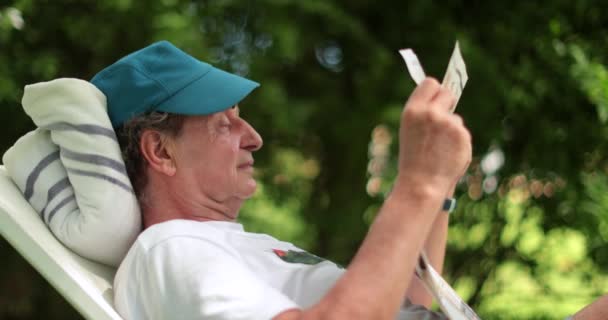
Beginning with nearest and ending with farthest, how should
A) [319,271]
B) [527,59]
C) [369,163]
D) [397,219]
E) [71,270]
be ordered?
1. [397,219]
2. [71,270]
3. [319,271]
4. [527,59]
5. [369,163]

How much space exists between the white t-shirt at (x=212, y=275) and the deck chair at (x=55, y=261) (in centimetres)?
7

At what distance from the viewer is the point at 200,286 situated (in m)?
1.40

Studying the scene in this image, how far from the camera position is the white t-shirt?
54.5 inches

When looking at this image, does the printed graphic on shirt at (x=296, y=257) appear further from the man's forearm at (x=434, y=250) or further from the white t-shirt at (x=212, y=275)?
the man's forearm at (x=434, y=250)

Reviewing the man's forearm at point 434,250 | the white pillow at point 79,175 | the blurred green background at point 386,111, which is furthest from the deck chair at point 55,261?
the blurred green background at point 386,111

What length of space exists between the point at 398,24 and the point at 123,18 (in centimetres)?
145

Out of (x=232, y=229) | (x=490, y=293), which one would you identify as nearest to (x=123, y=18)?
(x=232, y=229)

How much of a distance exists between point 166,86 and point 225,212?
0.31 m

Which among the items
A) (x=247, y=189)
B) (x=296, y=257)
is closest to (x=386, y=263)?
(x=296, y=257)

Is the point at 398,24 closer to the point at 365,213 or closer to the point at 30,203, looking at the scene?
the point at 365,213

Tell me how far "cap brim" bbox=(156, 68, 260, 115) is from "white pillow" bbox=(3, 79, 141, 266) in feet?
0.48

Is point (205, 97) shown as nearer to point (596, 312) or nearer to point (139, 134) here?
point (139, 134)

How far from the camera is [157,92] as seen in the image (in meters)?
1.76

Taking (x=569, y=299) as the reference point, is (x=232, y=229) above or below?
above
